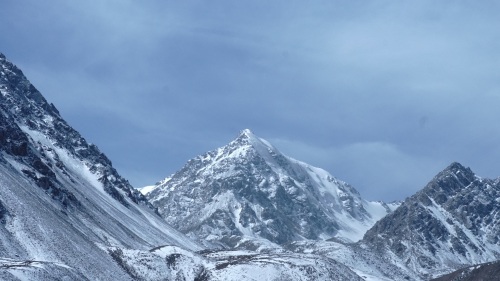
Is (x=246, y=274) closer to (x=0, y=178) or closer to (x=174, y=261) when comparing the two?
(x=174, y=261)

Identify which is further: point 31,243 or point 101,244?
point 101,244

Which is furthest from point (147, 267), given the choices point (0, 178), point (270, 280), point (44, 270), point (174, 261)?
point (44, 270)

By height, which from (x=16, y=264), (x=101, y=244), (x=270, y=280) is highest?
(x=270, y=280)

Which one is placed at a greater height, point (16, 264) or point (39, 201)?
point (39, 201)

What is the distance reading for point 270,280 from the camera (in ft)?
547

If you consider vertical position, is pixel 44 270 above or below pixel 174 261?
below

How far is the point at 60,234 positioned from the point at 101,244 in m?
20.5

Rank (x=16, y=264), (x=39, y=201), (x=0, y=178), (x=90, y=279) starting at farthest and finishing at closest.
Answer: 1. (x=39, y=201)
2. (x=0, y=178)
3. (x=90, y=279)
4. (x=16, y=264)

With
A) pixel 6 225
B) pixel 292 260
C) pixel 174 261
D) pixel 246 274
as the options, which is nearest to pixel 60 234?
pixel 6 225

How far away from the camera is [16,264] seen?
11625cm

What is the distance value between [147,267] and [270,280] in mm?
25865

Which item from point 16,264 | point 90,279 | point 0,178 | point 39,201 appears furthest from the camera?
point 39,201

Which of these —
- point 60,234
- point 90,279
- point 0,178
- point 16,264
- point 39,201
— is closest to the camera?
point 16,264

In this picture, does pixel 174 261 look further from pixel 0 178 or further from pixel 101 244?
pixel 0 178
